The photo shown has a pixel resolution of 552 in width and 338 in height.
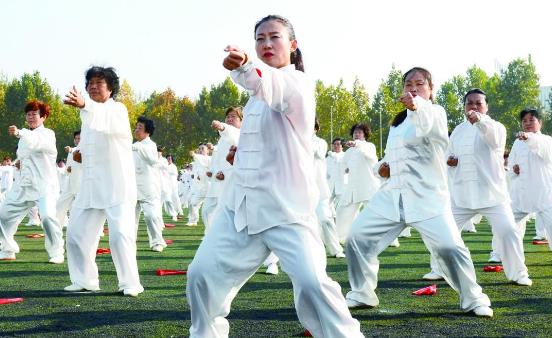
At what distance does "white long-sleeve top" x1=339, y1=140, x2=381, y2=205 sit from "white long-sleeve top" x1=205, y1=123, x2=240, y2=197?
2646 mm

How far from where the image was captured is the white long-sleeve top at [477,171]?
26.2ft

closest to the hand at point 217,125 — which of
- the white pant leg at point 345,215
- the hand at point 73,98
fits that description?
the hand at point 73,98

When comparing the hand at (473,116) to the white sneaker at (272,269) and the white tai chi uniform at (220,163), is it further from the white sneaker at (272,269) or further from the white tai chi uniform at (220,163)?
the white sneaker at (272,269)

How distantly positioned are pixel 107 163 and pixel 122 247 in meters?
0.83

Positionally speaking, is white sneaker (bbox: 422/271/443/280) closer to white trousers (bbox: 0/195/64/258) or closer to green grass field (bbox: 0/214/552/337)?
green grass field (bbox: 0/214/552/337)

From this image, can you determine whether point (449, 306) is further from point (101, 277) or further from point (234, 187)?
point (101, 277)

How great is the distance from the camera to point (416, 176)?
20.5 feet

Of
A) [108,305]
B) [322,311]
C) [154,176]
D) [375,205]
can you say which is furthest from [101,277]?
[322,311]

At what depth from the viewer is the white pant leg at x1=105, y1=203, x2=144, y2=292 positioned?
7.21 m

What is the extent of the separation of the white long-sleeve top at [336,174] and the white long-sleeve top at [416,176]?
36.0ft

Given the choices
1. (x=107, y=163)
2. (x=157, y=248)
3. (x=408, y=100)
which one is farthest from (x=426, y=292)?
(x=157, y=248)

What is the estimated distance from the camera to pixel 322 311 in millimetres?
3744

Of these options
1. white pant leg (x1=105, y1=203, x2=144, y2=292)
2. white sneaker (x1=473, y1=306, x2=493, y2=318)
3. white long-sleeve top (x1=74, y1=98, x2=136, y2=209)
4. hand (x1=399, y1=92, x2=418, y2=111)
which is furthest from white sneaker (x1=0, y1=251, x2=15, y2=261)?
hand (x1=399, y1=92, x2=418, y2=111)

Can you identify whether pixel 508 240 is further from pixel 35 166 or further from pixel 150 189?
pixel 150 189
